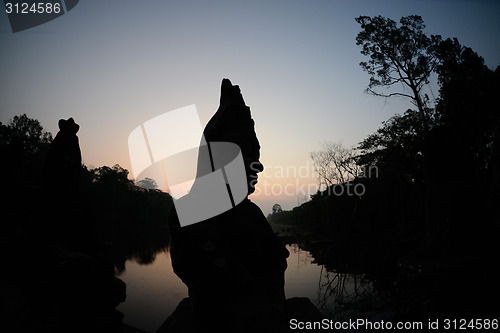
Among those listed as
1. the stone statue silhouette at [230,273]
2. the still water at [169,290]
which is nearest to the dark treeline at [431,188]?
the still water at [169,290]

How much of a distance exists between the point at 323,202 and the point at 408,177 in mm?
15520

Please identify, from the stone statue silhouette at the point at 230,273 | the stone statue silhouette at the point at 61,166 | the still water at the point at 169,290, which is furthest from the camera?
the still water at the point at 169,290

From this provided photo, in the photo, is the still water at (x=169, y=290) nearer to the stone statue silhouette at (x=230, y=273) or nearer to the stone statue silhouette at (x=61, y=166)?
the stone statue silhouette at (x=61, y=166)

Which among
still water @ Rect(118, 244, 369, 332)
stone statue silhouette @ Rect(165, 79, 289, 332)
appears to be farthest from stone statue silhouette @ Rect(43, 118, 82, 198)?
still water @ Rect(118, 244, 369, 332)

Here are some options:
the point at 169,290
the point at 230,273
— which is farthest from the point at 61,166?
the point at 169,290

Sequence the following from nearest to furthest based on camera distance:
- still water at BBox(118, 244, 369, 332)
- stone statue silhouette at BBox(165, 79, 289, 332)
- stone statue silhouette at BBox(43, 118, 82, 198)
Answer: stone statue silhouette at BBox(165, 79, 289, 332) < stone statue silhouette at BBox(43, 118, 82, 198) < still water at BBox(118, 244, 369, 332)

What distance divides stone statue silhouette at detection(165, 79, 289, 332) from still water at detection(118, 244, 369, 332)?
6.97m

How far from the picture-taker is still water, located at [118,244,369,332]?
1012 centimetres

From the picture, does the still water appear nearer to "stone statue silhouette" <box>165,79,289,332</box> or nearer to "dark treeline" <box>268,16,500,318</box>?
"dark treeline" <box>268,16,500,318</box>

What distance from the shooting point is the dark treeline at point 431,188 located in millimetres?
9430

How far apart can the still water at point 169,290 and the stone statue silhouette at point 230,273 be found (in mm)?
6972

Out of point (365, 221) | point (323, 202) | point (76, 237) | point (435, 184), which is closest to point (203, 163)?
point (76, 237)

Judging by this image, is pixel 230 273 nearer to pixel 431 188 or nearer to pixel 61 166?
pixel 61 166

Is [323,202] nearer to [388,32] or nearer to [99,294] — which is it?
[388,32]
